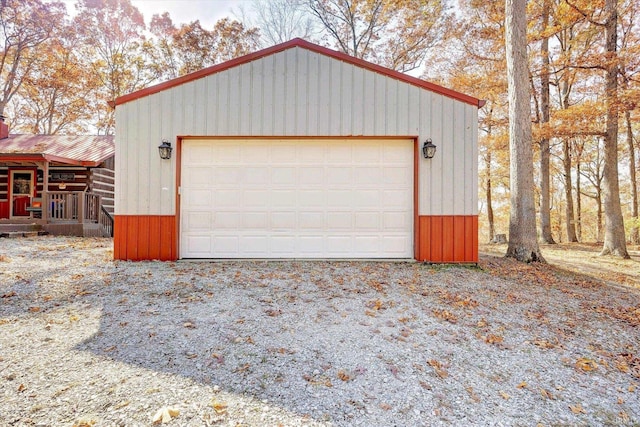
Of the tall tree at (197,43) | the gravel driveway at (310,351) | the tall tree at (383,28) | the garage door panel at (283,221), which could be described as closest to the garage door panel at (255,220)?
the garage door panel at (283,221)

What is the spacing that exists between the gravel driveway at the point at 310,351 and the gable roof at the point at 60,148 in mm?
6762

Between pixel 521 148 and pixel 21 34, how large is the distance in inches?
812

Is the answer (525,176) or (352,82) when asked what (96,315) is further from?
(525,176)

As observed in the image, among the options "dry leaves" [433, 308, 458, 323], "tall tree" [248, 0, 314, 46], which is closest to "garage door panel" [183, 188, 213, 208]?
"dry leaves" [433, 308, 458, 323]

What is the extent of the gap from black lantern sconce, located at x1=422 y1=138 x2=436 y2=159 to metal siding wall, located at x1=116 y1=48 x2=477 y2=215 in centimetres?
10

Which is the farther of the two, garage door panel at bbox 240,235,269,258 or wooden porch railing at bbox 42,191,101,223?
wooden porch railing at bbox 42,191,101,223

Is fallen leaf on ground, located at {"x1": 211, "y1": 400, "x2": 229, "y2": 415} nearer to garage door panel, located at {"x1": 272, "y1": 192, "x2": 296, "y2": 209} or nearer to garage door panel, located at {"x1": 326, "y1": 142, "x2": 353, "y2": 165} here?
garage door panel, located at {"x1": 272, "y1": 192, "x2": 296, "y2": 209}

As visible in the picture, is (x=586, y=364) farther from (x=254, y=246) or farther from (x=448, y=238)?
(x=254, y=246)

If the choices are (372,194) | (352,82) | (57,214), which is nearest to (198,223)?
(372,194)

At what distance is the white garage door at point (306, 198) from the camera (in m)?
5.87

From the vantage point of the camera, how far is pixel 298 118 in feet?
18.9

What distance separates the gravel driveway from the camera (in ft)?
6.45

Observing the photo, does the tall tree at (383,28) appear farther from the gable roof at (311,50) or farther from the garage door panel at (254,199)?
the garage door panel at (254,199)

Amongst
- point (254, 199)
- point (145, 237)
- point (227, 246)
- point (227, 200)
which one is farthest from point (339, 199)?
point (145, 237)
